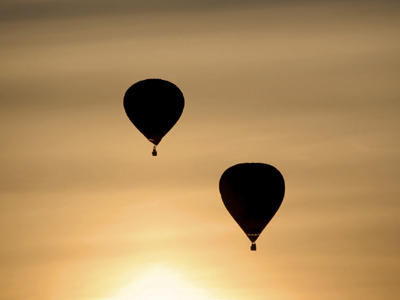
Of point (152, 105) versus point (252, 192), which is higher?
point (152, 105)

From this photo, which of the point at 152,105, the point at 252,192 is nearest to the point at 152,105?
the point at 152,105

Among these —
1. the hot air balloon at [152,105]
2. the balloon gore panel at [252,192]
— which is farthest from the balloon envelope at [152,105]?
the balloon gore panel at [252,192]

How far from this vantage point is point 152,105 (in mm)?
71125

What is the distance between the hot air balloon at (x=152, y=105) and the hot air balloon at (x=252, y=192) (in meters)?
3.80

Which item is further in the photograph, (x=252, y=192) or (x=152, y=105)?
(x=152, y=105)

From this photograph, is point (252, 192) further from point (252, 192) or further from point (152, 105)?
point (152, 105)

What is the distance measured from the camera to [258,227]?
70.1 metres

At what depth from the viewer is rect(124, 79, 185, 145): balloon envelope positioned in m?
71.2

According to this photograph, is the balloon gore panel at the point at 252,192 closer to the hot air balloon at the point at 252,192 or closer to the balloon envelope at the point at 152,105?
the hot air balloon at the point at 252,192

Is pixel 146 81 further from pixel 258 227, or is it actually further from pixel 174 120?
pixel 258 227

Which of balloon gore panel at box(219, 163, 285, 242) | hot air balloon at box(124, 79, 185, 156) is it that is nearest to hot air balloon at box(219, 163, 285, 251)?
balloon gore panel at box(219, 163, 285, 242)

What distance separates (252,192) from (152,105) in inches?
233

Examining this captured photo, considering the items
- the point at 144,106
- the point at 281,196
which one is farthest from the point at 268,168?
the point at 144,106

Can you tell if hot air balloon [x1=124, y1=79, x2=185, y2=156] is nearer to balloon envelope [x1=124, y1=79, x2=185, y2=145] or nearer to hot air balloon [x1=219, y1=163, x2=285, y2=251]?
balloon envelope [x1=124, y1=79, x2=185, y2=145]
